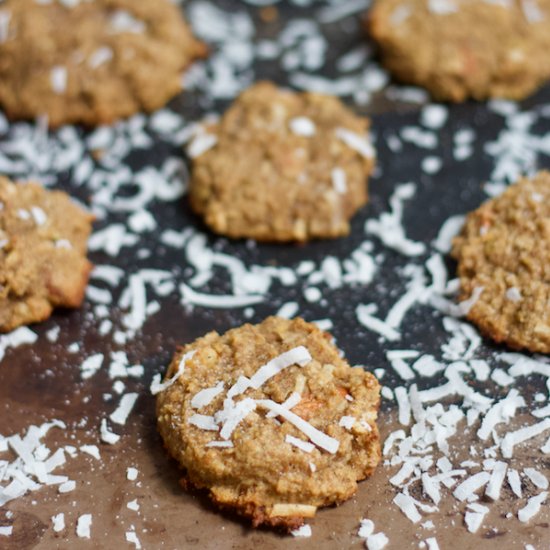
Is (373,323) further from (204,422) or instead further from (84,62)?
(84,62)

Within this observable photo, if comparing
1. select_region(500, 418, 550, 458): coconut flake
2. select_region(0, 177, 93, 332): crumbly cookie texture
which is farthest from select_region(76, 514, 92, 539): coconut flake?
select_region(500, 418, 550, 458): coconut flake

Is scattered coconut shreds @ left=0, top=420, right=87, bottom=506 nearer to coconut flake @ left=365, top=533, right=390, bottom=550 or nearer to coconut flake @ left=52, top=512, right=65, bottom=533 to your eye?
coconut flake @ left=52, top=512, right=65, bottom=533

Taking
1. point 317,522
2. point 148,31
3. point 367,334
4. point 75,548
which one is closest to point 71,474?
point 75,548

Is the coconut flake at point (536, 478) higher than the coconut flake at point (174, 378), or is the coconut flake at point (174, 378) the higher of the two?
the coconut flake at point (174, 378)

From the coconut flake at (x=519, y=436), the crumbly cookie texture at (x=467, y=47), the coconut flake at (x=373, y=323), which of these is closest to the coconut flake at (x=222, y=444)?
the coconut flake at (x=373, y=323)

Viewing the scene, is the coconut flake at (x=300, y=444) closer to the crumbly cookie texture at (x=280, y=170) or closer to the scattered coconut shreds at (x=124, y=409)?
the scattered coconut shreds at (x=124, y=409)

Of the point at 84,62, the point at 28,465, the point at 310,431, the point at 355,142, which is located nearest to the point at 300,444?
the point at 310,431
